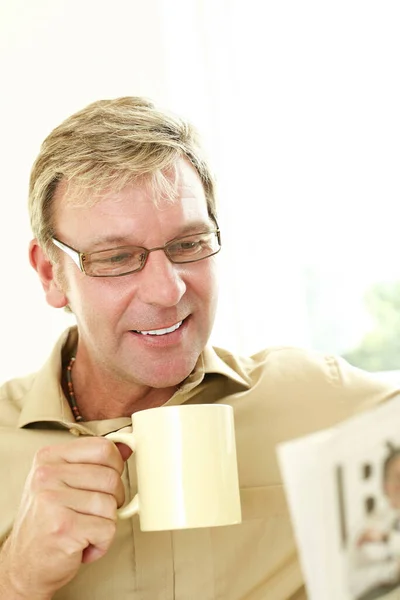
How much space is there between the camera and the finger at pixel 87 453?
102 cm

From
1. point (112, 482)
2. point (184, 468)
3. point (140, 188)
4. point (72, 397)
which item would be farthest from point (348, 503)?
point (72, 397)

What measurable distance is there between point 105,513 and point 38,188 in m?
0.68

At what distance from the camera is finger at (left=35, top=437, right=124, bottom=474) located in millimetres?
1021

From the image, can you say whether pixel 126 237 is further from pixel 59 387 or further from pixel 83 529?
pixel 83 529

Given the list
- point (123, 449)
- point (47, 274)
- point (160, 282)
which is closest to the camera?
point (123, 449)

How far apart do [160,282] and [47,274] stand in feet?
1.13

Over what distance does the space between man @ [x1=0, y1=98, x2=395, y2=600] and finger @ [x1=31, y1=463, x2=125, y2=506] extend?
27 centimetres

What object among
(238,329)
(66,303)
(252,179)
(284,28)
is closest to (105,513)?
(66,303)

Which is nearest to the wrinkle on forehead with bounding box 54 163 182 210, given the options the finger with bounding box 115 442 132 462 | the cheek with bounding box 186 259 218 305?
the cheek with bounding box 186 259 218 305

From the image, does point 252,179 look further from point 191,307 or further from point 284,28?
point 191,307

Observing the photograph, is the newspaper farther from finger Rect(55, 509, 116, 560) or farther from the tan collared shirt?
the tan collared shirt

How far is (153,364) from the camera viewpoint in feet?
4.36

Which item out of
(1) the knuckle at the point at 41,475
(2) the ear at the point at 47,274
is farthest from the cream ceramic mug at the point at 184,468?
(2) the ear at the point at 47,274

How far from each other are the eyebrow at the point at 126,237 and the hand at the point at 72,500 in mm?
402
